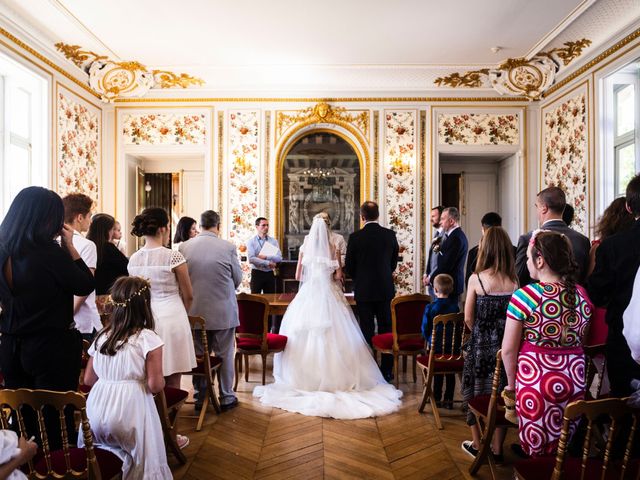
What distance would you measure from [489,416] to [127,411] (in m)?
1.79

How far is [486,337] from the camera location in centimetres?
309

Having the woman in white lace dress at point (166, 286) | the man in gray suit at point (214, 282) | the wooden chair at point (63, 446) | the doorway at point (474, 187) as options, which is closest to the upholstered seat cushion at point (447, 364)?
the man in gray suit at point (214, 282)

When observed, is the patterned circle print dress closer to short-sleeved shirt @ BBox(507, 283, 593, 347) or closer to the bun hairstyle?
short-sleeved shirt @ BBox(507, 283, 593, 347)

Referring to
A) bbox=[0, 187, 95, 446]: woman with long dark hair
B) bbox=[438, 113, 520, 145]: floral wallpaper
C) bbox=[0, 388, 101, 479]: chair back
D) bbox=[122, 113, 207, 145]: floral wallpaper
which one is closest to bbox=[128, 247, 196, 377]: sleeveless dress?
bbox=[0, 187, 95, 446]: woman with long dark hair

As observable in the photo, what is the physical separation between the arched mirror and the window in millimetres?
3354

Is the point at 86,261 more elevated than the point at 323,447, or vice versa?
the point at 86,261

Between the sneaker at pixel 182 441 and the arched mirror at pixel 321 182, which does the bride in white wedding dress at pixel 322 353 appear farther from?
the arched mirror at pixel 321 182

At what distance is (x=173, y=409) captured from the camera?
10.0 ft

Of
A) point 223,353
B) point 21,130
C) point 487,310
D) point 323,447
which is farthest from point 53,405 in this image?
point 21,130

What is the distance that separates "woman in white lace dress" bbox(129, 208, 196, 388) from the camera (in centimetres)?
328

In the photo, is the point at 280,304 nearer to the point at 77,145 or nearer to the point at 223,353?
the point at 223,353

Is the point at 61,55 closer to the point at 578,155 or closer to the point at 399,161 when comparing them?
the point at 399,161

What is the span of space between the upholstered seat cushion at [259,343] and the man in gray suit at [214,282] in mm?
412

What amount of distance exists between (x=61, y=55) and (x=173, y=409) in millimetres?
5217
